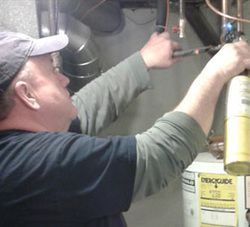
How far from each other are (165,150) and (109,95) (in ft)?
1.54

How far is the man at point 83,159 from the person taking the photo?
33.4 inches

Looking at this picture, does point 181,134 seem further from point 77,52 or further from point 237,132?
point 77,52

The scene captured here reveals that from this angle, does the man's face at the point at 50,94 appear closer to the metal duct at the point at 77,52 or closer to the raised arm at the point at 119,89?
the raised arm at the point at 119,89

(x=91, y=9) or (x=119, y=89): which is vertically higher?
(x=91, y=9)

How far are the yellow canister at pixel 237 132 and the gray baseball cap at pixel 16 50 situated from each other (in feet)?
1.37

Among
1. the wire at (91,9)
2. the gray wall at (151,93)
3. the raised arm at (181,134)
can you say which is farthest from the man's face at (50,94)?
the gray wall at (151,93)

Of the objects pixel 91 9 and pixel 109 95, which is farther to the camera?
pixel 91 9

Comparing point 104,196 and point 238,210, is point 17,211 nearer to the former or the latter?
point 104,196

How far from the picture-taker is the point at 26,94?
37.6 inches

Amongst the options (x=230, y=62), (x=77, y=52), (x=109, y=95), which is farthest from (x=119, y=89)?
(x=230, y=62)

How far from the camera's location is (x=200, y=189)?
55.3 inches

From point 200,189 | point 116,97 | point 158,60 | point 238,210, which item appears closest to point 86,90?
point 116,97

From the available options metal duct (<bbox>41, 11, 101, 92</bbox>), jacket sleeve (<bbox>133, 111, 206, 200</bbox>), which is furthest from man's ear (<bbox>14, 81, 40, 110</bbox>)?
metal duct (<bbox>41, 11, 101, 92</bbox>)

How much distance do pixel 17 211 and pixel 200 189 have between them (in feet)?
2.30
